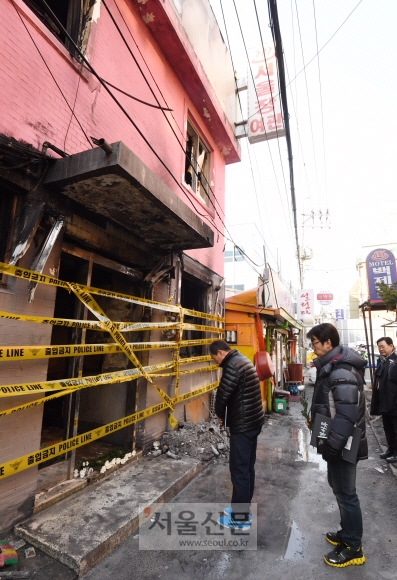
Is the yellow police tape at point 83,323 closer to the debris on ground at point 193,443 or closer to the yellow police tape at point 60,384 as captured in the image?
the yellow police tape at point 60,384

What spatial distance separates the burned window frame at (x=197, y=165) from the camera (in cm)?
780

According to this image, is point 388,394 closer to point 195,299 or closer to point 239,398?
point 239,398

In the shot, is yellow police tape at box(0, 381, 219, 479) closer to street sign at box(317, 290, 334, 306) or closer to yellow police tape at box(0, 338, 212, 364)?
yellow police tape at box(0, 338, 212, 364)

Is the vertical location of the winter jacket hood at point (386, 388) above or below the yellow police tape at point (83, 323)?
below

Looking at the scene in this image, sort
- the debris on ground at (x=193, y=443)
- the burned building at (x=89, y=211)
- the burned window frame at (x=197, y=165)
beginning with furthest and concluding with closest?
1. the burned window frame at (x=197, y=165)
2. the debris on ground at (x=193, y=443)
3. the burned building at (x=89, y=211)

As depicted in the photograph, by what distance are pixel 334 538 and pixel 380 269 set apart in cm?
851

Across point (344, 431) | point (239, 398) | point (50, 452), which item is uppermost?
point (239, 398)

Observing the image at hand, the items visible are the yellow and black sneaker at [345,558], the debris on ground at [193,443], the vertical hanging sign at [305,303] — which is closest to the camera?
the yellow and black sneaker at [345,558]

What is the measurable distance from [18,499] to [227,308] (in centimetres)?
684

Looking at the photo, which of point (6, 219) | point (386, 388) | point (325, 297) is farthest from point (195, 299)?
point (325, 297)

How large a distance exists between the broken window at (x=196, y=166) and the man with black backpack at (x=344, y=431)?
5.87 metres

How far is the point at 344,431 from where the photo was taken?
269 cm

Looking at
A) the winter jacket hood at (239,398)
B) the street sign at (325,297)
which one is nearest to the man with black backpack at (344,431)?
the winter jacket hood at (239,398)

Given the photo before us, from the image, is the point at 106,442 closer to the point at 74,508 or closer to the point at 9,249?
the point at 74,508
